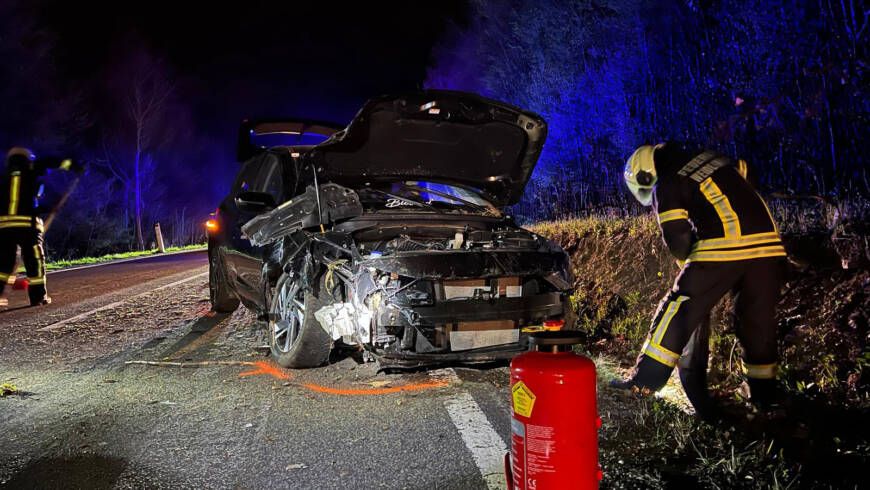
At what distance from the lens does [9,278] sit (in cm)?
719

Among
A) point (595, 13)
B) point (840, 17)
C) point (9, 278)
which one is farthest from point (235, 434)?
point (595, 13)

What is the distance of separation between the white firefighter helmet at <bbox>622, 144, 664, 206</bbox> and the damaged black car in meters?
0.73

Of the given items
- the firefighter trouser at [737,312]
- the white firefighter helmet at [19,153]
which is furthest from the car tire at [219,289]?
the firefighter trouser at [737,312]

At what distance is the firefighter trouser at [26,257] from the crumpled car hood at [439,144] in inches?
203

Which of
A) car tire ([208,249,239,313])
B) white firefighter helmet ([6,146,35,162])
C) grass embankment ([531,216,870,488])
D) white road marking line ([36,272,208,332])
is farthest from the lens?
white firefighter helmet ([6,146,35,162])

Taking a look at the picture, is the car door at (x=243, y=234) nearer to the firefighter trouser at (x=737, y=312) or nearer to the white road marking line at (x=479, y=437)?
the white road marking line at (x=479, y=437)

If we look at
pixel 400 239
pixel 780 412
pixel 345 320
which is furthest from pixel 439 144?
pixel 780 412

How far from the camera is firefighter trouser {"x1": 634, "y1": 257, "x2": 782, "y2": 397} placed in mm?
2977

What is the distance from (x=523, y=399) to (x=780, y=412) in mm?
1767

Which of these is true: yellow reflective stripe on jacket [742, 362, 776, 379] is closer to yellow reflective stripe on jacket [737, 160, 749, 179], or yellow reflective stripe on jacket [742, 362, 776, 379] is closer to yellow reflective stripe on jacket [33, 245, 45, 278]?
yellow reflective stripe on jacket [737, 160, 749, 179]

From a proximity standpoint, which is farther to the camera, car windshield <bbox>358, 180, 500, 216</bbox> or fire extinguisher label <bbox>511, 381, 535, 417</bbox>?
car windshield <bbox>358, 180, 500, 216</bbox>

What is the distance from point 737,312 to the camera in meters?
3.10

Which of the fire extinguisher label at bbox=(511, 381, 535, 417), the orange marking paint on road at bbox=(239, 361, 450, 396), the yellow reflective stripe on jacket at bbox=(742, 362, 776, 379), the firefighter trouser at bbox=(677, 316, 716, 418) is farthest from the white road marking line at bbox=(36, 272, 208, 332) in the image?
the yellow reflective stripe on jacket at bbox=(742, 362, 776, 379)

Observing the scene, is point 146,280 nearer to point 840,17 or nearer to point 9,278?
point 9,278
